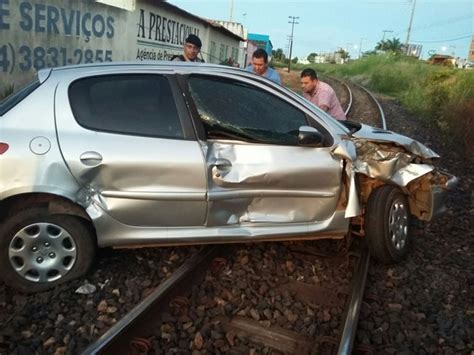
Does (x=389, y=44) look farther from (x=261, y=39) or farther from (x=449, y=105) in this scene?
(x=449, y=105)

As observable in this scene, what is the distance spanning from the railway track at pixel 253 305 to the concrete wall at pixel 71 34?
6670 millimetres

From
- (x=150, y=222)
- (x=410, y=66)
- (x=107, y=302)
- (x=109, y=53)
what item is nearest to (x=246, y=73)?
(x=150, y=222)

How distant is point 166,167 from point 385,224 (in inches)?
78.1

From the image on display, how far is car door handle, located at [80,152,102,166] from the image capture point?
3686mm

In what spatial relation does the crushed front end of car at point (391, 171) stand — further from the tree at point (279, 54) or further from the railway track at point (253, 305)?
the tree at point (279, 54)

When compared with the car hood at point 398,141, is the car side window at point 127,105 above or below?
above

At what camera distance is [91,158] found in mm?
3697

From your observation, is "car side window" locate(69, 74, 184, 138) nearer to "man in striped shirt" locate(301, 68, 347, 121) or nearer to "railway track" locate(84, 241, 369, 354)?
"railway track" locate(84, 241, 369, 354)

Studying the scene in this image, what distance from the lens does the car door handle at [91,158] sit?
12.1 ft

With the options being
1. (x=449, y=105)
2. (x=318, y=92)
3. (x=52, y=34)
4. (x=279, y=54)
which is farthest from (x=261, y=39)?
(x=279, y=54)

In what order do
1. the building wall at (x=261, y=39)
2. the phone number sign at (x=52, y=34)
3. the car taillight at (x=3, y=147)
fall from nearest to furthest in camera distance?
the car taillight at (x=3, y=147)
the phone number sign at (x=52, y=34)
the building wall at (x=261, y=39)

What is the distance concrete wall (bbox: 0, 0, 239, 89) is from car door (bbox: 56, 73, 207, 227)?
6.05 m

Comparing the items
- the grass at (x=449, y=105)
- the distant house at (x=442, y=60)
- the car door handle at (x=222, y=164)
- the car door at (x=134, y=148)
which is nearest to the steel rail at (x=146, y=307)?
the car door at (x=134, y=148)

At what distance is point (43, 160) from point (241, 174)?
146 centimetres
